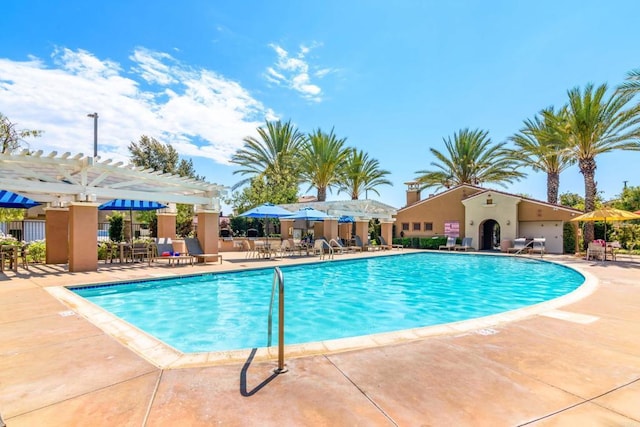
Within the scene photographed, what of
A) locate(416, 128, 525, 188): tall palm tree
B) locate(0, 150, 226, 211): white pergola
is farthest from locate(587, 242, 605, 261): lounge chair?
locate(0, 150, 226, 211): white pergola

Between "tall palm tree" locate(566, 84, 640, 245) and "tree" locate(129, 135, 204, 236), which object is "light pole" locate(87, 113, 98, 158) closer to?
"tree" locate(129, 135, 204, 236)

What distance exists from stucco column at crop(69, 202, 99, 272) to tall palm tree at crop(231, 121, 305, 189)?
18655 mm

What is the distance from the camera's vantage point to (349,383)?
336 cm

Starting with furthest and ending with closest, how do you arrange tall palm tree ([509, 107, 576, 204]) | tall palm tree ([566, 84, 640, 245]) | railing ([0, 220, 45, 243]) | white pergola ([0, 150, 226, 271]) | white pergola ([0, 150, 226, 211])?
railing ([0, 220, 45, 243]) → tall palm tree ([509, 107, 576, 204]) → tall palm tree ([566, 84, 640, 245]) → white pergola ([0, 150, 226, 271]) → white pergola ([0, 150, 226, 211])

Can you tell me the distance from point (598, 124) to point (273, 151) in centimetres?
2238

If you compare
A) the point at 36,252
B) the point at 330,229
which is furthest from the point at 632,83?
the point at 36,252

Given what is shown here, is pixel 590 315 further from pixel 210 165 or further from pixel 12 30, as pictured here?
pixel 210 165

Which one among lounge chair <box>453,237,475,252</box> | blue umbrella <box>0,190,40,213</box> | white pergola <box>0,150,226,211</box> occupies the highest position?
white pergola <box>0,150,226,211</box>

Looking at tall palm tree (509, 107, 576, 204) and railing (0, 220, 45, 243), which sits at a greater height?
tall palm tree (509, 107, 576, 204)

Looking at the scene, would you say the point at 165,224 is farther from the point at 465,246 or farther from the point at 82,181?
the point at 465,246

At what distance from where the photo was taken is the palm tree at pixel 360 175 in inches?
1204

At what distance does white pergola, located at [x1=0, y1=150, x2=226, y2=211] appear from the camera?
1050 centimetres

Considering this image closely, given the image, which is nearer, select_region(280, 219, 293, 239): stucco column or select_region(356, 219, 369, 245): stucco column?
select_region(356, 219, 369, 245): stucco column

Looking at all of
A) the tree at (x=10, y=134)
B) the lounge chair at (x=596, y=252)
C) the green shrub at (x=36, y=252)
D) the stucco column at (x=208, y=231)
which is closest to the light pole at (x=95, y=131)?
the tree at (x=10, y=134)
